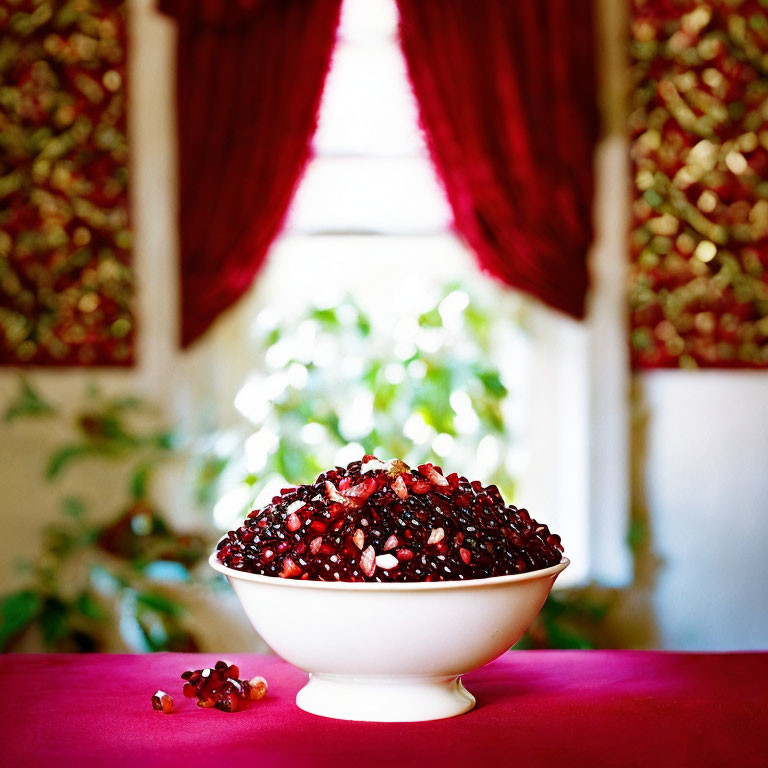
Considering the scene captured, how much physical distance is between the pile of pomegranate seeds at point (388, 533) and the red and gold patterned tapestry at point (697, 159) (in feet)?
6.68

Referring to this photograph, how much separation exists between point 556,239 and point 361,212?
0.57 m

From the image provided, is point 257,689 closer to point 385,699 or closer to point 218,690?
point 218,690

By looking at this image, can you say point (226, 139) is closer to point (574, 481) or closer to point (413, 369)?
point (413, 369)

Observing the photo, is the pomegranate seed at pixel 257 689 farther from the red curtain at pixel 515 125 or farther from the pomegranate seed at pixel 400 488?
the red curtain at pixel 515 125

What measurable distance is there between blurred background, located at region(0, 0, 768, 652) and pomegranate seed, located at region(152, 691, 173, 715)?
5.75 feet

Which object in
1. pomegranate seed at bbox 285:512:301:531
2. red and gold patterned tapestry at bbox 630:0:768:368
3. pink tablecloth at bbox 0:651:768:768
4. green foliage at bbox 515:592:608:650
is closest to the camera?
pink tablecloth at bbox 0:651:768:768

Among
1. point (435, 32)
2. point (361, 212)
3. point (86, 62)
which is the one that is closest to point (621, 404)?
point (361, 212)

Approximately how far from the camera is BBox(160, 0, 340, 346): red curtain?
114 inches

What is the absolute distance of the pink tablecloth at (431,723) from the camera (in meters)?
0.96

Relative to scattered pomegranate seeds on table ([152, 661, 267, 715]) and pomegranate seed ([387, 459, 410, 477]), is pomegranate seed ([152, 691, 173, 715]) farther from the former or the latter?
pomegranate seed ([387, 459, 410, 477])

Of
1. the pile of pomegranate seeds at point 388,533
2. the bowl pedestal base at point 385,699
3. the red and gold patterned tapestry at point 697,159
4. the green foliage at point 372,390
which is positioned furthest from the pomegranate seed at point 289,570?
the red and gold patterned tapestry at point 697,159

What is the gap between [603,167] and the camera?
3029mm

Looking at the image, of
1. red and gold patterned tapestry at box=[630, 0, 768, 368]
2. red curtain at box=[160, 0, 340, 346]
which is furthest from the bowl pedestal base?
red and gold patterned tapestry at box=[630, 0, 768, 368]

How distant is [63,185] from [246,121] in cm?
55
